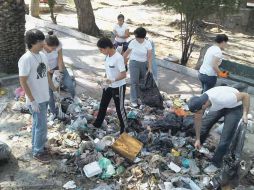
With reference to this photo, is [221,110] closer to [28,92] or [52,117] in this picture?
[28,92]

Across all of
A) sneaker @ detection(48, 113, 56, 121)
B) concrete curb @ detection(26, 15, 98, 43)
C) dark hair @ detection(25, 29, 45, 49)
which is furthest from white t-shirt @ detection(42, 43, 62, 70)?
concrete curb @ detection(26, 15, 98, 43)

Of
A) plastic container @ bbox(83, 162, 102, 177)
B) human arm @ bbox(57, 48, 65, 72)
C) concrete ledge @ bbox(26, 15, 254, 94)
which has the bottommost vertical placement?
plastic container @ bbox(83, 162, 102, 177)

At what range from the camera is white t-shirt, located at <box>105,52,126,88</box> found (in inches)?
250

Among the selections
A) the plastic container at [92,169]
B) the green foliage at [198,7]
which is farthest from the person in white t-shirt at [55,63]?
the green foliage at [198,7]

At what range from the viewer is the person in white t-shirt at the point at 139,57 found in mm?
7829

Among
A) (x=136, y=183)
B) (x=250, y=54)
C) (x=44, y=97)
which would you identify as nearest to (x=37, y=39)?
(x=44, y=97)

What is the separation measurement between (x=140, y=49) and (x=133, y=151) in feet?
8.27

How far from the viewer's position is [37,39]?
5387mm

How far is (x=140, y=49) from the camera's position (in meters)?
7.84

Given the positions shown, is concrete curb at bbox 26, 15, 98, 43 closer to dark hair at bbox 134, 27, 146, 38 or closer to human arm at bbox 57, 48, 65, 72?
dark hair at bbox 134, 27, 146, 38

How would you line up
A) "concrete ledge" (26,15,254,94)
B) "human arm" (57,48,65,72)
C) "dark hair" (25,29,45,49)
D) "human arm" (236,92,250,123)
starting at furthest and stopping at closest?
"concrete ledge" (26,15,254,94) → "human arm" (57,48,65,72) → "human arm" (236,92,250,123) → "dark hair" (25,29,45,49)

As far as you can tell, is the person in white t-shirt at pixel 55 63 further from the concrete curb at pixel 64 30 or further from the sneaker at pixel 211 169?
the concrete curb at pixel 64 30

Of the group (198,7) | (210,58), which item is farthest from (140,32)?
(198,7)

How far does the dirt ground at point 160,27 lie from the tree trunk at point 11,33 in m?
5.04
